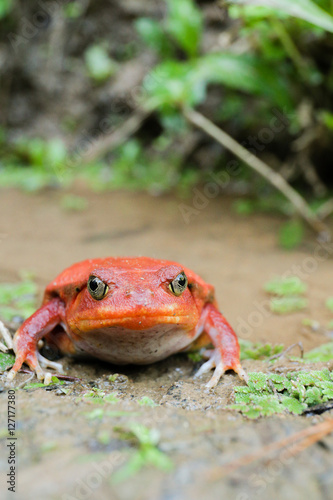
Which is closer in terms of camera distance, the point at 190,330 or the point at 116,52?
the point at 190,330

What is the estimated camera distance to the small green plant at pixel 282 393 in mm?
2092

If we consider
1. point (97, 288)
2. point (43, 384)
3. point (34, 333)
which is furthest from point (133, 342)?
point (34, 333)

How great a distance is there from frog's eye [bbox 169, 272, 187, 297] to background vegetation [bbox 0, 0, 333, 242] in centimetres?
402

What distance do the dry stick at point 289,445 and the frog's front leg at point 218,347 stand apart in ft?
2.55

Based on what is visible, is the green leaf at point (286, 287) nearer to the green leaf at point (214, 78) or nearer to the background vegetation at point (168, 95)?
the background vegetation at point (168, 95)

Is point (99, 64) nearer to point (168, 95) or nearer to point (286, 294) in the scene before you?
point (168, 95)

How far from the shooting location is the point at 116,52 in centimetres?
1288

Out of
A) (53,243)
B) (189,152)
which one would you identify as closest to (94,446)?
(53,243)

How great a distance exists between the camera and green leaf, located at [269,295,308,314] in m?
4.60

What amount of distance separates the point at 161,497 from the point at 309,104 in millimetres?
7159

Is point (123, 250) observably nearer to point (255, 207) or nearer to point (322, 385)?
point (255, 207)

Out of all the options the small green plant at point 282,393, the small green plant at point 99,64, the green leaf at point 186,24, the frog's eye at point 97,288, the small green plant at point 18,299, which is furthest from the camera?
the small green plant at point 99,64

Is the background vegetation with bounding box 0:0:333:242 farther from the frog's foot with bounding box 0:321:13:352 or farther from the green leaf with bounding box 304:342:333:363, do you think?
the frog's foot with bounding box 0:321:13:352

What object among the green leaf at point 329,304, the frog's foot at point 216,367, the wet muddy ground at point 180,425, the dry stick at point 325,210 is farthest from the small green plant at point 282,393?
the dry stick at point 325,210
